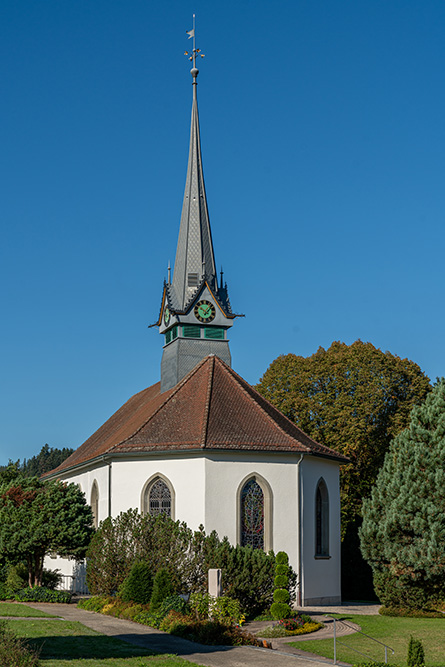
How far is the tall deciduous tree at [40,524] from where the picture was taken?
93.6 ft

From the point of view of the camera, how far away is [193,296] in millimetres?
36719

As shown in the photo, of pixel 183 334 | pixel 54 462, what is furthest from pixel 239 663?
pixel 54 462

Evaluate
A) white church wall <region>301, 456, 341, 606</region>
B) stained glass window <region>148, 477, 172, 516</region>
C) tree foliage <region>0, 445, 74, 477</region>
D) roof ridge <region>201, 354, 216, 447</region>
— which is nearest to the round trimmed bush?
white church wall <region>301, 456, 341, 606</region>

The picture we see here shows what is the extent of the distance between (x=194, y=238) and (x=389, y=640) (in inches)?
903

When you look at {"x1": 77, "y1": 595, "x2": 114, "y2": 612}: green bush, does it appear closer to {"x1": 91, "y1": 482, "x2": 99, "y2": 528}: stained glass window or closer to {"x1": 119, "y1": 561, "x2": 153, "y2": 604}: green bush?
{"x1": 119, "y1": 561, "x2": 153, "y2": 604}: green bush

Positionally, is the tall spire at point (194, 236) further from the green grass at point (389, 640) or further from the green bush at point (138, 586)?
the green grass at point (389, 640)

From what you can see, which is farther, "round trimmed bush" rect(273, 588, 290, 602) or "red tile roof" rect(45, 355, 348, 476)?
"red tile roof" rect(45, 355, 348, 476)

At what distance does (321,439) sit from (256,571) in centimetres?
1827

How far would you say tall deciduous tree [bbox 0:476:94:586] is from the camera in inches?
1123

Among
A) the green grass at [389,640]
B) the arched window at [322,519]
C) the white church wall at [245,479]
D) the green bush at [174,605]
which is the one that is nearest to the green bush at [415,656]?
the green grass at [389,640]

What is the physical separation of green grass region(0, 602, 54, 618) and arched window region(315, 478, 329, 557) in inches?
451

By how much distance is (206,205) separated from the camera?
130 feet

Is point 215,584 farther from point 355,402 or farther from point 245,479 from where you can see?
point 355,402

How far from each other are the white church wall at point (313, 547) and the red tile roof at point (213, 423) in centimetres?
80
